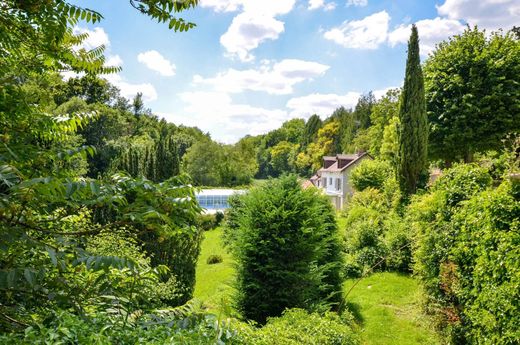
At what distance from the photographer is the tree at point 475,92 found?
17.5m

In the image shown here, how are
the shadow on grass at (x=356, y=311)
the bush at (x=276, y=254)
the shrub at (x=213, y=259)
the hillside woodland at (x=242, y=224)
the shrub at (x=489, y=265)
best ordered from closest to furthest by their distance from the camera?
the hillside woodland at (x=242, y=224), the shrub at (x=489, y=265), the bush at (x=276, y=254), the shadow on grass at (x=356, y=311), the shrub at (x=213, y=259)

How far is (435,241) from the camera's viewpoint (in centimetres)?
848

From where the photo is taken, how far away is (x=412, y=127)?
17797 mm

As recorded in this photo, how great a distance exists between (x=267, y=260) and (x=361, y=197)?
1627 cm

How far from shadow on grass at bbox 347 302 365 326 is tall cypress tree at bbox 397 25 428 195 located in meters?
8.70

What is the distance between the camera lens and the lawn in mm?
8812

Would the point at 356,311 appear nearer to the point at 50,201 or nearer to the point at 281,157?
the point at 50,201

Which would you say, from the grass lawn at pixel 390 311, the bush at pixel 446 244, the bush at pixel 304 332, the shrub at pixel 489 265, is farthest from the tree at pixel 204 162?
the bush at pixel 304 332

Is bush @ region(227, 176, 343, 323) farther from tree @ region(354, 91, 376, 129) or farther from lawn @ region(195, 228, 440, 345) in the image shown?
tree @ region(354, 91, 376, 129)

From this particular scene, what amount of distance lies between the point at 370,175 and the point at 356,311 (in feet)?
57.9

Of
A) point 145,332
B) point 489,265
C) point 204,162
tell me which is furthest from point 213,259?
point 204,162

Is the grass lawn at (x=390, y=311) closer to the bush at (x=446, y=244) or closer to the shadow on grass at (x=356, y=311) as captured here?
the shadow on grass at (x=356, y=311)

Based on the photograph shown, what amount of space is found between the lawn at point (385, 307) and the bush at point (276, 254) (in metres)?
0.68

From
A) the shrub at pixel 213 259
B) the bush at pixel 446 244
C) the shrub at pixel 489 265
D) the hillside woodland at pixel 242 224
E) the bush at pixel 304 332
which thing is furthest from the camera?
the shrub at pixel 213 259
